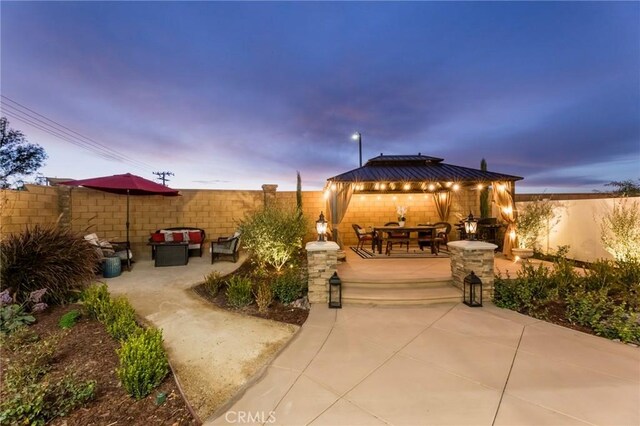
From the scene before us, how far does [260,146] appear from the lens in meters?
11.0

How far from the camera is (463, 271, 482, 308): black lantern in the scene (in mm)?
4160

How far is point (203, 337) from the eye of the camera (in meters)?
3.30

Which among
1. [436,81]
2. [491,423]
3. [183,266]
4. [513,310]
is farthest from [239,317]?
[436,81]

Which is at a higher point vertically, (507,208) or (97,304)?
(507,208)

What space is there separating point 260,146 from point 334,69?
4735 millimetres

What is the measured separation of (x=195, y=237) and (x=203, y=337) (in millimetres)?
5691

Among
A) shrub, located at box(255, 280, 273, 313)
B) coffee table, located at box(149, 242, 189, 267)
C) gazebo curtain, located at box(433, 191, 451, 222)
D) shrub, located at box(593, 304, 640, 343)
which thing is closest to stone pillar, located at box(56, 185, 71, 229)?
coffee table, located at box(149, 242, 189, 267)

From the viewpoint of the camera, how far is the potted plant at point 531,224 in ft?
22.7

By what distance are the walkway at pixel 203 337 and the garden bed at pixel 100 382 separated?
0.16 m

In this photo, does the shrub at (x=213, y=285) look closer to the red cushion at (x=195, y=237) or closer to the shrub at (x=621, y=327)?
the red cushion at (x=195, y=237)

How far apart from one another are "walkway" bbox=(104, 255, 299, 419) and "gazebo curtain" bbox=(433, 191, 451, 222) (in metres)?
8.60

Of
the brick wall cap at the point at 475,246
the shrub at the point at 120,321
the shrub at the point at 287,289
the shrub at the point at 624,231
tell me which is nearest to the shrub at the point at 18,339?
the shrub at the point at 120,321

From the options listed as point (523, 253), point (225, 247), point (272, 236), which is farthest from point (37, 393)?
point (523, 253)

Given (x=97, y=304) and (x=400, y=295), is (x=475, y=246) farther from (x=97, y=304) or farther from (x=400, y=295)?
(x=97, y=304)
